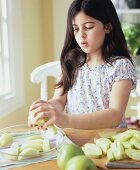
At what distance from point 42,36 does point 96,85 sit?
109cm

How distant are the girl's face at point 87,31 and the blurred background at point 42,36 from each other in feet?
3.00

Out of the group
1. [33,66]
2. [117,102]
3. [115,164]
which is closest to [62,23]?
[33,66]

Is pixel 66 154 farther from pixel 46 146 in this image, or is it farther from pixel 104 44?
pixel 104 44

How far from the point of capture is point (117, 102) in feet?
4.86

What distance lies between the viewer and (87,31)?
1.52 m

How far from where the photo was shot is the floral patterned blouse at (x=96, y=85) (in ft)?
5.25

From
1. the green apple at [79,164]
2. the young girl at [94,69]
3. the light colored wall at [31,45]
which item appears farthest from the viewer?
the light colored wall at [31,45]

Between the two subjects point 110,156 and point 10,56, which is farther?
point 10,56

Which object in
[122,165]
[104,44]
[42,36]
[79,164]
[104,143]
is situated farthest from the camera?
[42,36]

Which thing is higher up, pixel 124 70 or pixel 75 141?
pixel 124 70

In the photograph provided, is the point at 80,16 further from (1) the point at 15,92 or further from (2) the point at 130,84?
(1) the point at 15,92

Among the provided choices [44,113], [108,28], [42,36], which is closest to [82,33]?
[108,28]

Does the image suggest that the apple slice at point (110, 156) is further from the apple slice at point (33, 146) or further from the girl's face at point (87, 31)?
the girl's face at point (87, 31)

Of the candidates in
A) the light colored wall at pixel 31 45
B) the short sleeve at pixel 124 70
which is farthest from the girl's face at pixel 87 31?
the light colored wall at pixel 31 45
